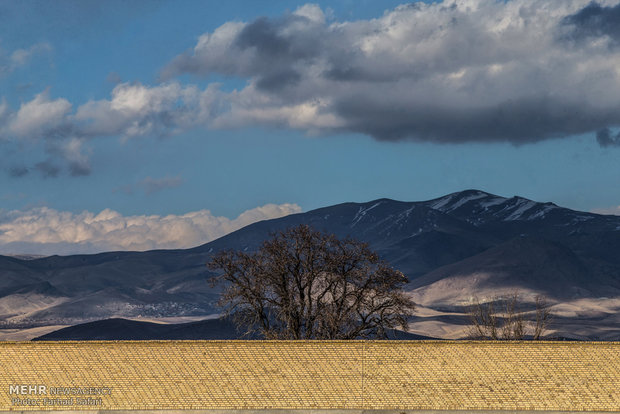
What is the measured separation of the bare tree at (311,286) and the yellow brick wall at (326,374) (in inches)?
767

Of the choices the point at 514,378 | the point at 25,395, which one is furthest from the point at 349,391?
the point at 25,395

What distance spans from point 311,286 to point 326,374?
23.4m

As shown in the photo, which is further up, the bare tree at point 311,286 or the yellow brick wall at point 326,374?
the bare tree at point 311,286

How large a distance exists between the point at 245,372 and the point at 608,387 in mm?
16125

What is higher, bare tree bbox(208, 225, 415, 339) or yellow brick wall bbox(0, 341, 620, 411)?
bare tree bbox(208, 225, 415, 339)

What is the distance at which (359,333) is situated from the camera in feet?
196

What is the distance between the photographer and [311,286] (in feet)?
208

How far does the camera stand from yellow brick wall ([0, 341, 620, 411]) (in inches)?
1540

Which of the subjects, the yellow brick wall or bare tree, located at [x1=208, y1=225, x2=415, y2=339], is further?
bare tree, located at [x1=208, y1=225, x2=415, y2=339]

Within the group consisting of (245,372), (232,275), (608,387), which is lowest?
(608,387)

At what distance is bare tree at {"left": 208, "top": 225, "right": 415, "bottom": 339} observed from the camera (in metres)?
60.9

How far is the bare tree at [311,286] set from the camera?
6094 cm

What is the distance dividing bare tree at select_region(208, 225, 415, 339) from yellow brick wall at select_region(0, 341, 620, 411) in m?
19.5

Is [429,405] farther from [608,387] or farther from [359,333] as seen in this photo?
[359,333]
